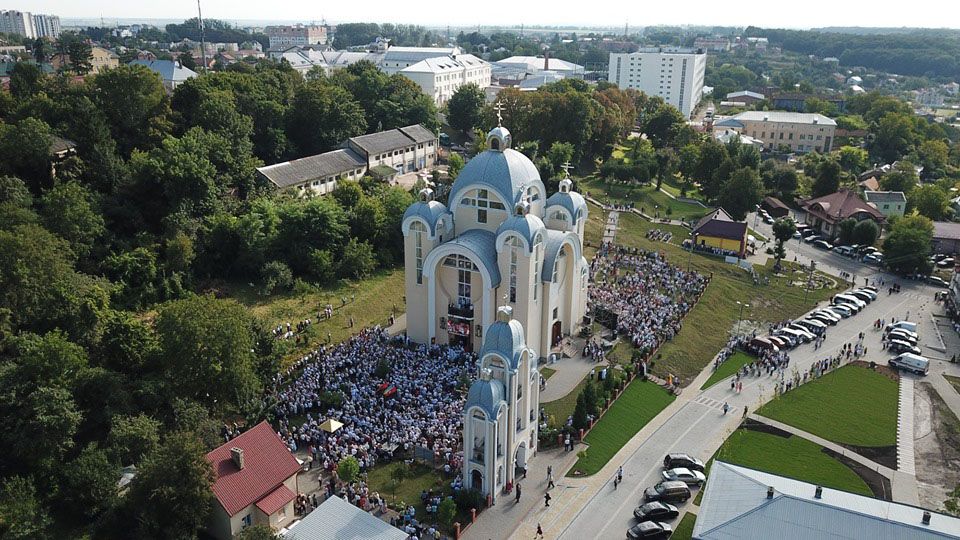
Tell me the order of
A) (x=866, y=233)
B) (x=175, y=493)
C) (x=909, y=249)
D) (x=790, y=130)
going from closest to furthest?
(x=175, y=493) < (x=909, y=249) < (x=866, y=233) < (x=790, y=130)

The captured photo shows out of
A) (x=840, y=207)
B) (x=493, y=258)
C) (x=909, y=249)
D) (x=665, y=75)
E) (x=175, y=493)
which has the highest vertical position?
(x=665, y=75)

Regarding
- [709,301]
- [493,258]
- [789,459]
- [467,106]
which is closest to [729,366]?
[709,301]

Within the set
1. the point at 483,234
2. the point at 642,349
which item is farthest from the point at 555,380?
the point at 483,234

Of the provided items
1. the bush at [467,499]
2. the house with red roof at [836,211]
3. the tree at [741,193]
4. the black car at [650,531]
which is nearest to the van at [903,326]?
the house with red roof at [836,211]

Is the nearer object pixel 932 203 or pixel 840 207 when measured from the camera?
pixel 840 207

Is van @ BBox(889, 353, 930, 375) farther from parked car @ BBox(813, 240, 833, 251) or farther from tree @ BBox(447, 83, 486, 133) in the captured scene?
tree @ BBox(447, 83, 486, 133)

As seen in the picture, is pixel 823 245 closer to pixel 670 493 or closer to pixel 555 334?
pixel 555 334

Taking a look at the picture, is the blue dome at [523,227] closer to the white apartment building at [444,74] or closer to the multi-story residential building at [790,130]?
the white apartment building at [444,74]
